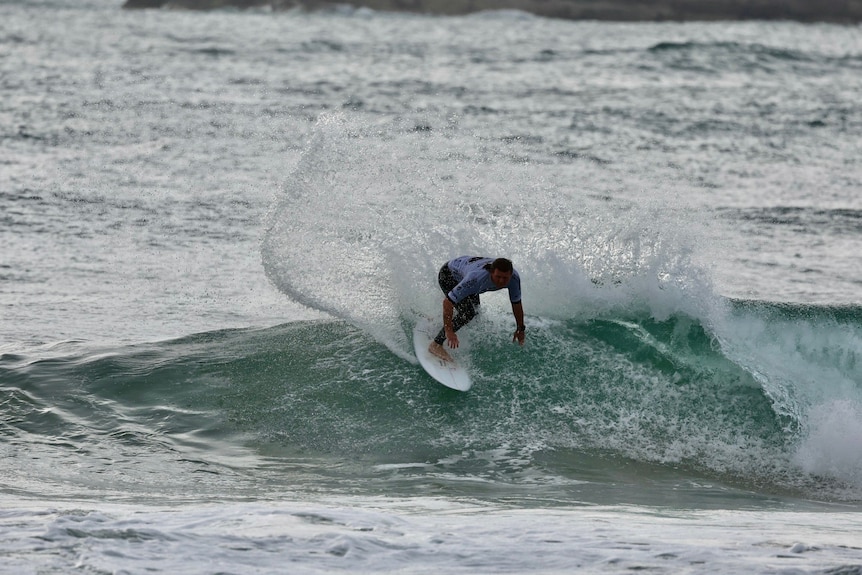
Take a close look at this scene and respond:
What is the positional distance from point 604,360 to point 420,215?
2.76 metres

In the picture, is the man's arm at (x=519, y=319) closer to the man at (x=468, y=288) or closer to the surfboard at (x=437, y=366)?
the man at (x=468, y=288)

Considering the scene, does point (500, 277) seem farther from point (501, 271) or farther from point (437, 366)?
point (437, 366)

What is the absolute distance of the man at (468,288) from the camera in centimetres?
1022

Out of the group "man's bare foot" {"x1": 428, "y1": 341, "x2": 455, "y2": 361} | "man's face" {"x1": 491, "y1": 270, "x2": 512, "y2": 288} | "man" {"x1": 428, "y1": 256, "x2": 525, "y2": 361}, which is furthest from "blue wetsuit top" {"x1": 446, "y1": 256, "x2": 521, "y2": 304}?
"man's bare foot" {"x1": 428, "y1": 341, "x2": 455, "y2": 361}

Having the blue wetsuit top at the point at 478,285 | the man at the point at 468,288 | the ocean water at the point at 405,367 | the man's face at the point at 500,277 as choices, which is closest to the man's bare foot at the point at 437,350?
the man at the point at 468,288

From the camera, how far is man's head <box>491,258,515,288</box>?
33.1ft

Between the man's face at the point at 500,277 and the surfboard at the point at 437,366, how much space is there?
1349mm

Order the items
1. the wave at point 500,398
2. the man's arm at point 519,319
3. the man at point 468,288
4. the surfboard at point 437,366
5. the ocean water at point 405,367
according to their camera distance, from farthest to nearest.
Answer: the surfboard at point 437,366
the man's arm at point 519,319
the wave at point 500,398
the man at point 468,288
the ocean water at point 405,367

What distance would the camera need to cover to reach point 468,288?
1046cm

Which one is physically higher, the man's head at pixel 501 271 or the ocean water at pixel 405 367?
the man's head at pixel 501 271

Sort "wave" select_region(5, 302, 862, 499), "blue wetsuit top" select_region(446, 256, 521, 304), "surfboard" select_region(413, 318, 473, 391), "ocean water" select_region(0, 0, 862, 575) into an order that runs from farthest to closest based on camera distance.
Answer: "surfboard" select_region(413, 318, 473, 391)
"blue wetsuit top" select_region(446, 256, 521, 304)
"wave" select_region(5, 302, 862, 499)
"ocean water" select_region(0, 0, 862, 575)

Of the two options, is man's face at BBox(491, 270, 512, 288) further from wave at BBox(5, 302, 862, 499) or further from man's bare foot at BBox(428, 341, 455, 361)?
wave at BBox(5, 302, 862, 499)

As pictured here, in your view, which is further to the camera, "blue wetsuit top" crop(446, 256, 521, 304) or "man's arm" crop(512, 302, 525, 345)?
"man's arm" crop(512, 302, 525, 345)

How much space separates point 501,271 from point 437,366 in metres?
1.55
